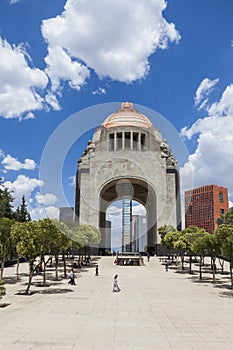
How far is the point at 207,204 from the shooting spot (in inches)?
3381

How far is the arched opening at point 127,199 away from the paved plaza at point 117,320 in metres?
33.8

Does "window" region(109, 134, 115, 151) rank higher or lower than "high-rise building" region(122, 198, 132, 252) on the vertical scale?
higher

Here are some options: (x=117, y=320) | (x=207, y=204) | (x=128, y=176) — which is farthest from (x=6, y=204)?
(x=207, y=204)

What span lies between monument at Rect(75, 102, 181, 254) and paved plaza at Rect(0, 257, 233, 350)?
106 feet

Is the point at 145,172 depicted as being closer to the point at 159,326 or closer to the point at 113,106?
the point at 113,106

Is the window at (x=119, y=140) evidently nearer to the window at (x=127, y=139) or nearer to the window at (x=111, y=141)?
the window at (x=111, y=141)

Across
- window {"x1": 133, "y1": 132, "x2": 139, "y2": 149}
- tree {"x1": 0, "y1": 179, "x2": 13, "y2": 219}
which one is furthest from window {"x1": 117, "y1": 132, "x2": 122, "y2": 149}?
tree {"x1": 0, "y1": 179, "x2": 13, "y2": 219}

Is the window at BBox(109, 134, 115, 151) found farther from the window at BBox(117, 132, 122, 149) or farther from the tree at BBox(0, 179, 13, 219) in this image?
the tree at BBox(0, 179, 13, 219)

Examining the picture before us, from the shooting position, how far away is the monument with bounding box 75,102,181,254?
49906 mm

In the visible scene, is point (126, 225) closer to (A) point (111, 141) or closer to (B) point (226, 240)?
(A) point (111, 141)

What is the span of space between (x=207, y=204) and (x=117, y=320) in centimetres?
8010

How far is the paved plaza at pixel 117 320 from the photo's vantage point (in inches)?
303

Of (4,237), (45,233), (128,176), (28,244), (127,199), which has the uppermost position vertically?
(128,176)

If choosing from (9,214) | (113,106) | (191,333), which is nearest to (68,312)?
(191,333)
